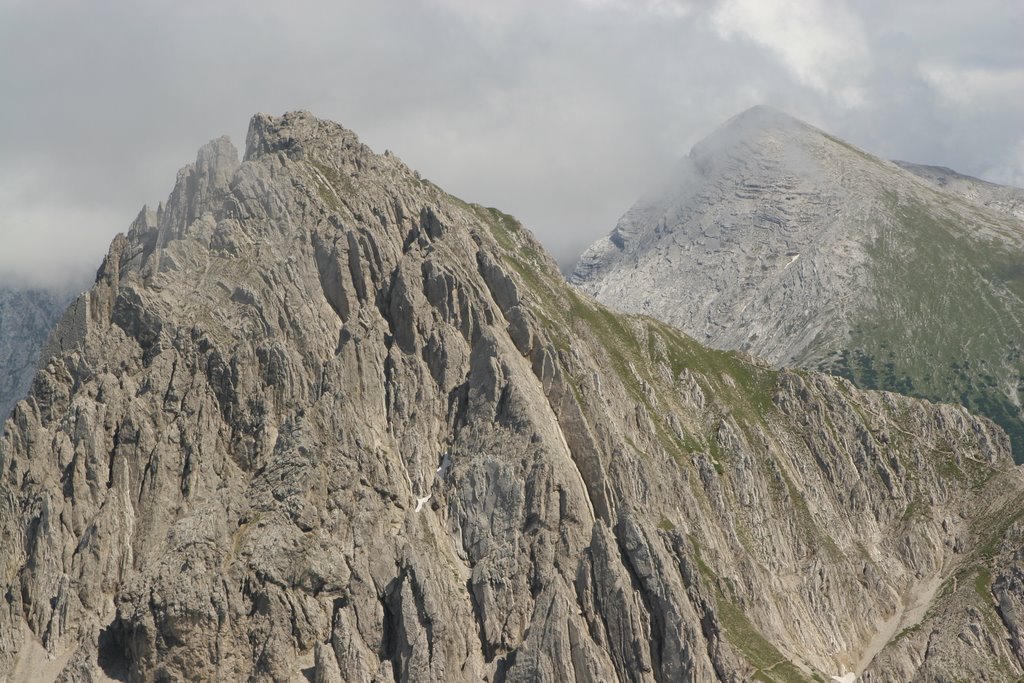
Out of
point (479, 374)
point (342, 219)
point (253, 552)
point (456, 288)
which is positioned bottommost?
point (253, 552)

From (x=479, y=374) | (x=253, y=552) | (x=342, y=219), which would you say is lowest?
(x=253, y=552)

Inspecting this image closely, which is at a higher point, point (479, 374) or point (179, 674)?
point (479, 374)

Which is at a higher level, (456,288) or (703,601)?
(456,288)

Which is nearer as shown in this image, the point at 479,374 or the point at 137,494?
the point at 137,494

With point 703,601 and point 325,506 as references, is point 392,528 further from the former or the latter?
point 703,601

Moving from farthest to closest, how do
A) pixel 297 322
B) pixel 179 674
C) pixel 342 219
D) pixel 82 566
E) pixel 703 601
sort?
pixel 342 219 → pixel 297 322 → pixel 703 601 → pixel 82 566 → pixel 179 674

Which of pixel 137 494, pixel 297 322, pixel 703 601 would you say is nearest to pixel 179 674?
pixel 137 494

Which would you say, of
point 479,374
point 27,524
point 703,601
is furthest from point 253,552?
point 703,601

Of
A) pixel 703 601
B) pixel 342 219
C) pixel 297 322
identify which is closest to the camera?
pixel 703 601

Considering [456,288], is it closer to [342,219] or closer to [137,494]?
[342,219]

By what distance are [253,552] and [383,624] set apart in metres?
18.3

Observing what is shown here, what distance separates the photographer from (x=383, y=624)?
158 meters

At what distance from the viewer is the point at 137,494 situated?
16762 cm

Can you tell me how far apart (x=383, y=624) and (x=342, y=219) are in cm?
6854
